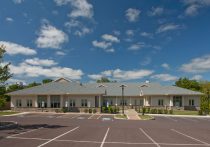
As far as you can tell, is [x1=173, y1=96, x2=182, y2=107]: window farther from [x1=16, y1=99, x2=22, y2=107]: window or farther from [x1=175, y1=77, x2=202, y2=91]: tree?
[x1=175, y1=77, x2=202, y2=91]: tree

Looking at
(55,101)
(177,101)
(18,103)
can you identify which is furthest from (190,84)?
(18,103)

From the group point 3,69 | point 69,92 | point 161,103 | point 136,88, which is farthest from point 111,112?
point 3,69

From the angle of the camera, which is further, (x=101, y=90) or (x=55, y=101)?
(x=101, y=90)

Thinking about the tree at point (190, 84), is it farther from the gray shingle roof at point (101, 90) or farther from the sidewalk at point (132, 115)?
the sidewalk at point (132, 115)

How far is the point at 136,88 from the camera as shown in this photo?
238 feet

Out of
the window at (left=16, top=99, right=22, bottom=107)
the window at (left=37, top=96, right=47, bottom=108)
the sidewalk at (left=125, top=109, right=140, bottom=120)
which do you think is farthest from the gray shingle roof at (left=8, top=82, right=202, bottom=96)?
the sidewalk at (left=125, top=109, right=140, bottom=120)

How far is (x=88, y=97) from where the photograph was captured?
58.4 metres

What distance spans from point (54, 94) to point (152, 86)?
1009 inches

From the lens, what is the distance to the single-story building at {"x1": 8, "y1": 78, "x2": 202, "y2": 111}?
58.5m

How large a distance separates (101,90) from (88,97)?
129 inches

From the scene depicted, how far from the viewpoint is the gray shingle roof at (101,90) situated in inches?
2341

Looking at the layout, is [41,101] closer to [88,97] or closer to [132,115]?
[88,97]

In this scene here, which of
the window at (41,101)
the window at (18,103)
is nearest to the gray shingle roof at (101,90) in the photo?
the window at (41,101)

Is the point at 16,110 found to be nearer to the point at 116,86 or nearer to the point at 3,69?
the point at 116,86
